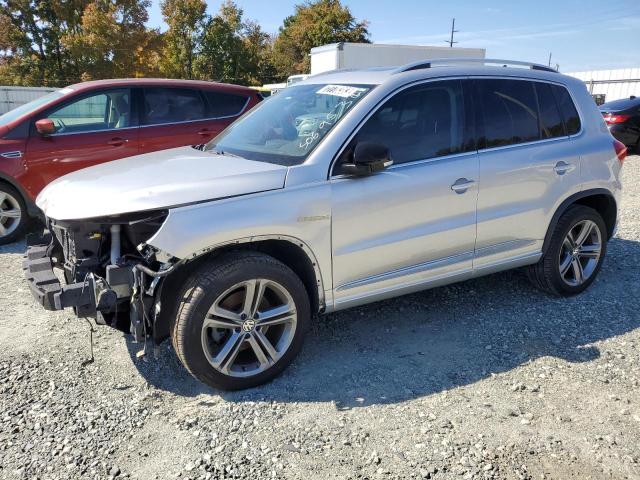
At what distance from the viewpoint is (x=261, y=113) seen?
430cm

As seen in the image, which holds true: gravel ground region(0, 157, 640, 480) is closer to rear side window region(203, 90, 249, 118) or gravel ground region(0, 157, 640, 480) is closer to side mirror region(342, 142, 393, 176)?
side mirror region(342, 142, 393, 176)

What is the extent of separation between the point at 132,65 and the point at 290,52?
849 inches

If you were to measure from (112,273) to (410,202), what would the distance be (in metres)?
1.89

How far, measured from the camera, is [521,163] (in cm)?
408

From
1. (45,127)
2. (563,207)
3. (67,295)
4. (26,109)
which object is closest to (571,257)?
(563,207)

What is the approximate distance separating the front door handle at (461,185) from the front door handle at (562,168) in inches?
36.6

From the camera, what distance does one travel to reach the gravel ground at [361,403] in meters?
2.71

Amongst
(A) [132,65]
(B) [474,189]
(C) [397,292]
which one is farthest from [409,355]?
(A) [132,65]

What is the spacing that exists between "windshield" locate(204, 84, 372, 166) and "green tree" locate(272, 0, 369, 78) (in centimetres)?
4588

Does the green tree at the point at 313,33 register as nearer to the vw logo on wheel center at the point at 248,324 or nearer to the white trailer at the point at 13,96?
the white trailer at the point at 13,96

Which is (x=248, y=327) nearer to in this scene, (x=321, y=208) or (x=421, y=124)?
(x=321, y=208)

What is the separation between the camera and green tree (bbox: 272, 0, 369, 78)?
48906mm

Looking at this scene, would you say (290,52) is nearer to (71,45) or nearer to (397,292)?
(71,45)

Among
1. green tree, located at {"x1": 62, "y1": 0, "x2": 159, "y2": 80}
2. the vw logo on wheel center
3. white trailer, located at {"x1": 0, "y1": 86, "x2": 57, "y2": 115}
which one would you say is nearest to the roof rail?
the vw logo on wheel center
